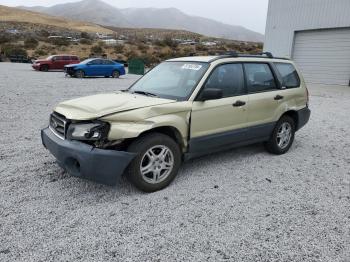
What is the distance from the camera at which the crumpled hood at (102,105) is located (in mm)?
3689

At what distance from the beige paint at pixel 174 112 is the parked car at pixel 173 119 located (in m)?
0.01

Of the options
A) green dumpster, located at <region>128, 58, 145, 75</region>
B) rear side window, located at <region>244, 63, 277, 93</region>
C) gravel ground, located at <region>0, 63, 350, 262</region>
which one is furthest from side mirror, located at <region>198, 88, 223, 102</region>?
green dumpster, located at <region>128, 58, 145, 75</region>

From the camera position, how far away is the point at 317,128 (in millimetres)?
8062

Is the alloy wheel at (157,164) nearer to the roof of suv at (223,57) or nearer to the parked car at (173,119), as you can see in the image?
the parked car at (173,119)

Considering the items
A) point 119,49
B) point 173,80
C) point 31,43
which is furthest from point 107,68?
point 31,43

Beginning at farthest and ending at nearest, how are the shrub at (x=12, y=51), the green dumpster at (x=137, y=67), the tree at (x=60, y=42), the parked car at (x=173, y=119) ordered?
the tree at (x=60, y=42), the shrub at (x=12, y=51), the green dumpster at (x=137, y=67), the parked car at (x=173, y=119)

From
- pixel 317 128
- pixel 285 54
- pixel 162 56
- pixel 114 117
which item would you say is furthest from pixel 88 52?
pixel 114 117

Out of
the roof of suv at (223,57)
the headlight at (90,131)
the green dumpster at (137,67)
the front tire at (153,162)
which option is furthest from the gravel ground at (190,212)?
the green dumpster at (137,67)

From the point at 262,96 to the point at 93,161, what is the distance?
3.02 m

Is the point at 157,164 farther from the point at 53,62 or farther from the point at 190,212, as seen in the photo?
the point at 53,62

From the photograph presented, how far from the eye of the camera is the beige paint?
368 centimetres

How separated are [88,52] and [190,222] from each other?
134 feet

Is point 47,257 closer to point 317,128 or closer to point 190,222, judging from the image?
point 190,222

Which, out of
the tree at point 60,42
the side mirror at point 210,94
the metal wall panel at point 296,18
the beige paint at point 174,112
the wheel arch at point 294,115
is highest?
the metal wall panel at point 296,18
